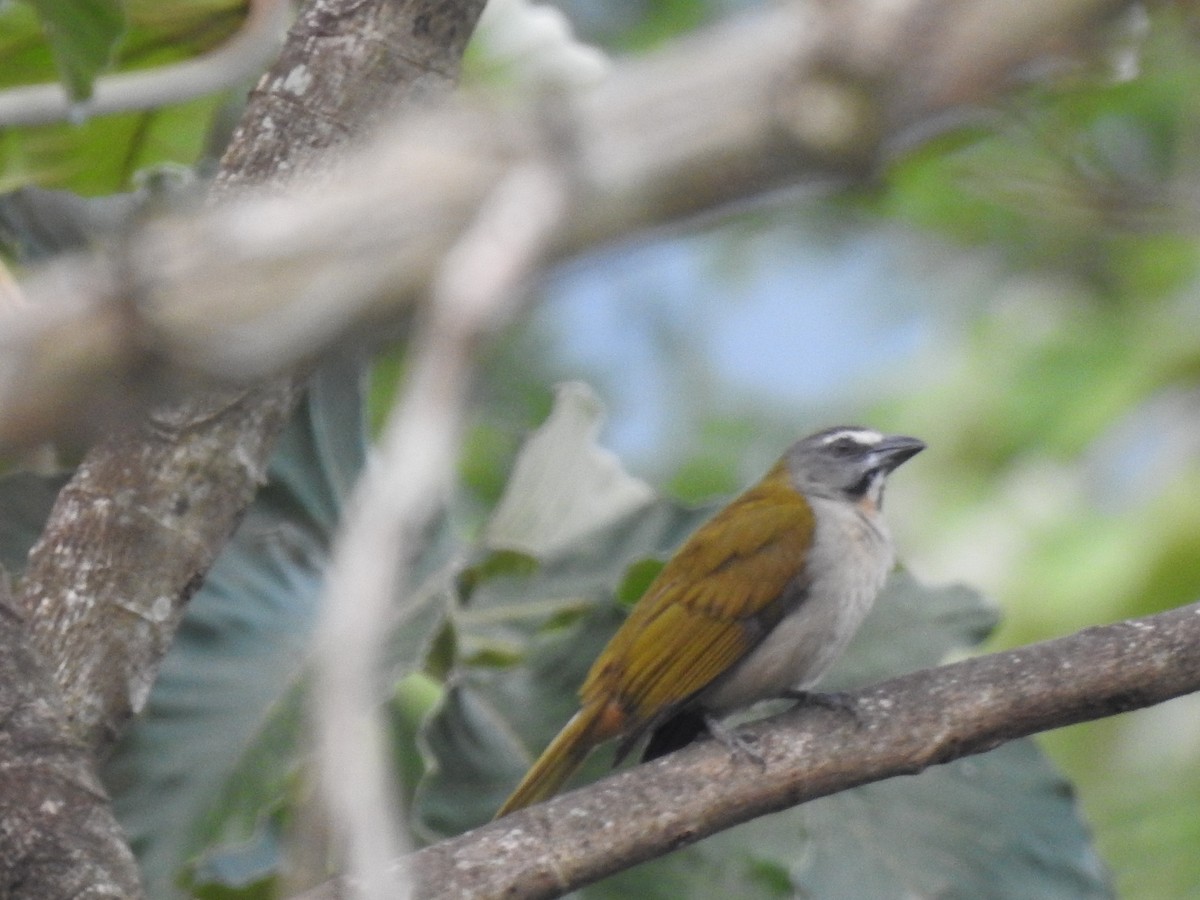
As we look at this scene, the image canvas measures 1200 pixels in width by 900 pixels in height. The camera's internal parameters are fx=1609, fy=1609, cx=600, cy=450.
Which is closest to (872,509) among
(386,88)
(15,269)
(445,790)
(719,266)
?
(445,790)

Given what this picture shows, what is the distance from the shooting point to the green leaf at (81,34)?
11.0 feet

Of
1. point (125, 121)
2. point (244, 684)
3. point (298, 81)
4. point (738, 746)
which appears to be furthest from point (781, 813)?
point (125, 121)

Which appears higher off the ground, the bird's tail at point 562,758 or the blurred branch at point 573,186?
the blurred branch at point 573,186

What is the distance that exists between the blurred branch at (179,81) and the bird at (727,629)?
163 centimetres

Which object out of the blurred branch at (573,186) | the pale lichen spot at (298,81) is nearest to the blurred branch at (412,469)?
the blurred branch at (573,186)

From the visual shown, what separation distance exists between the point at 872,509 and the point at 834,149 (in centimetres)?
375

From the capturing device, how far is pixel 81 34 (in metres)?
3.36

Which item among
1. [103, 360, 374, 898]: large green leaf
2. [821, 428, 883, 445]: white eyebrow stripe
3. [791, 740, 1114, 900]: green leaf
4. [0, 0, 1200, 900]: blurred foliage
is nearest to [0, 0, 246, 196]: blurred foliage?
[0, 0, 1200, 900]: blurred foliage

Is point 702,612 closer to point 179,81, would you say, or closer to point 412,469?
point 179,81

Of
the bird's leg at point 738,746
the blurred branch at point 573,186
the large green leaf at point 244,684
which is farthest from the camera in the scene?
the large green leaf at point 244,684

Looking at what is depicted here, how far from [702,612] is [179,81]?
5.94ft

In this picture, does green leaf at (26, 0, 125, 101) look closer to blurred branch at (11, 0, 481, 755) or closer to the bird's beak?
blurred branch at (11, 0, 481, 755)

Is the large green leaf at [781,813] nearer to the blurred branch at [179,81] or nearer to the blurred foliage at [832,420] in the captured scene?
the blurred foliage at [832,420]

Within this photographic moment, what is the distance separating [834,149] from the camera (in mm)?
908
